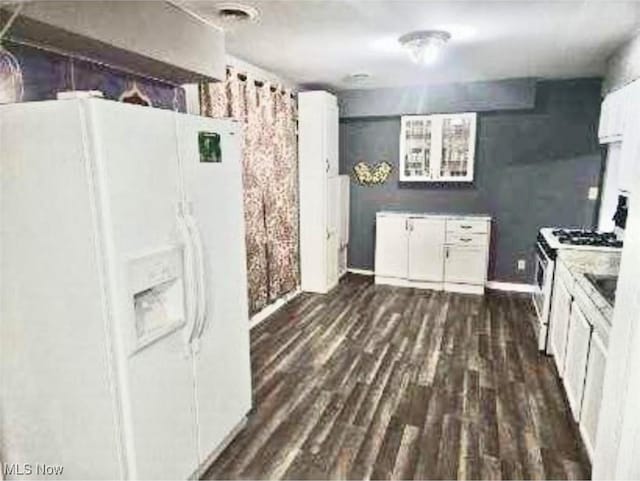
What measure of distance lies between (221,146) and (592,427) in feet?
7.67

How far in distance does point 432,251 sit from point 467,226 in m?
0.49

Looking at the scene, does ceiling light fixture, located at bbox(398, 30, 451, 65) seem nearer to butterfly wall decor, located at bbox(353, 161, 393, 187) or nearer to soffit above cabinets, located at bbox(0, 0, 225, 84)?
soffit above cabinets, located at bbox(0, 0, 225, 84)

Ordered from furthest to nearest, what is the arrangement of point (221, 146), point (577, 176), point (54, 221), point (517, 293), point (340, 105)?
point (340, 105), point (517, 293), point (577, 176), point (221, 146), point (54, 221)

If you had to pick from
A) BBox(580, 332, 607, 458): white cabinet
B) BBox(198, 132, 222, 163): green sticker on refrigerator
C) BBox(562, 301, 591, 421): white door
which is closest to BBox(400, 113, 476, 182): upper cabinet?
BBox(562, 301, 591, 421): white door

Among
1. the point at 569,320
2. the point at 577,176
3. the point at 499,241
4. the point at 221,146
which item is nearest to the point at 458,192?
the point at 499,241

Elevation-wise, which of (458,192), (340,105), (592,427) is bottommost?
(592,427)

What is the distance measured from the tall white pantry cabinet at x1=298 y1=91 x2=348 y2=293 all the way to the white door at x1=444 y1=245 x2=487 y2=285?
1385 millimetres

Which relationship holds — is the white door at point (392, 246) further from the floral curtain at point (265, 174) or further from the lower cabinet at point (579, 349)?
the lower cabinet at point (579, 349)

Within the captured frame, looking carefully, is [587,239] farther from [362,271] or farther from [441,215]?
[362,271]

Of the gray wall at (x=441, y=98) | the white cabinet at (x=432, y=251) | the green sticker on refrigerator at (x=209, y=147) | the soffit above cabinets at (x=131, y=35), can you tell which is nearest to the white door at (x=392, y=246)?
the white cabinet at (x=432, y=251)

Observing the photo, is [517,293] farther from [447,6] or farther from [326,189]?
[447,6]

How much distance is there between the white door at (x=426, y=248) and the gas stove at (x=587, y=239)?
1365 millimetres

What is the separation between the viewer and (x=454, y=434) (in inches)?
95.6

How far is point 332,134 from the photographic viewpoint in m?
5.01
